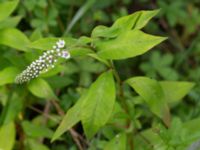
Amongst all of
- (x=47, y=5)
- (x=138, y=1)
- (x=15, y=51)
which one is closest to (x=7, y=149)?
(x=15, y=51)

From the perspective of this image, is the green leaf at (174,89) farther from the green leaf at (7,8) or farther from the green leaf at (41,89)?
the green leaf at (7,8)

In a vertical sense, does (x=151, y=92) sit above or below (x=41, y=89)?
below

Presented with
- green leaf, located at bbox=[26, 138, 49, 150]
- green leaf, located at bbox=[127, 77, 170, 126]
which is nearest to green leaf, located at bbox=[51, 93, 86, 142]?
green leaf, located at bbox=[127, 77, 170, 126]

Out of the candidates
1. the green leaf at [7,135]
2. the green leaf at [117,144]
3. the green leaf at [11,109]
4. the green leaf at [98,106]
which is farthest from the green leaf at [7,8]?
the green leaf at [117,144]

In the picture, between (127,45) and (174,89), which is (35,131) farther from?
(127,45)

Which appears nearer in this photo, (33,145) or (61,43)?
(61,43)

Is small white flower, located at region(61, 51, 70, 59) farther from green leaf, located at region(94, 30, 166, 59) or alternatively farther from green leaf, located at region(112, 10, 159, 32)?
green leaf, located at region(112, 10, 159, 32)

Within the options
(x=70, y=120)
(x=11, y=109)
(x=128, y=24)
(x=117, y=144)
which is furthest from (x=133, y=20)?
(x=11, y=109)
